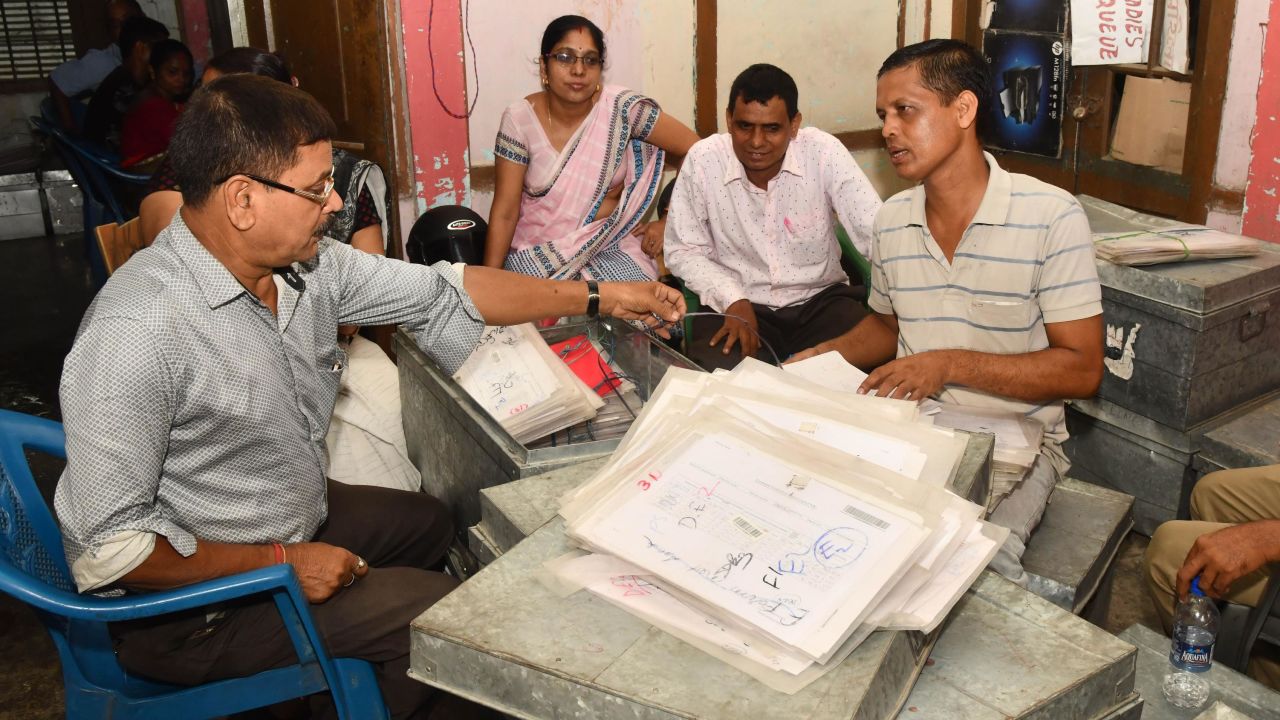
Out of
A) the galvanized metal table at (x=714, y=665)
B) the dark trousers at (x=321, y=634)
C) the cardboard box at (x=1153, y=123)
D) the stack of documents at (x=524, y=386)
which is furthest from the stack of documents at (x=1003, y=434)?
the cardboard box at (x=1153, y=123)

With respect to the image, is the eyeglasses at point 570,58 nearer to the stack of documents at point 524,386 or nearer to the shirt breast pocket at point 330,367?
the stack of documents at point 524,386

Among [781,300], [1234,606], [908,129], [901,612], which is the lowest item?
[1234,606]

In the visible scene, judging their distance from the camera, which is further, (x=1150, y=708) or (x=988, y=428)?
(x=988, y=428)

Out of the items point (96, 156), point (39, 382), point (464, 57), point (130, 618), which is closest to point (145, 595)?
point (130, 618)

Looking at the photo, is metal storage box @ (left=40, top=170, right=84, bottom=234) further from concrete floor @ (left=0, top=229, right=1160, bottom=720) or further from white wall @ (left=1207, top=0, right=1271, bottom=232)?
white wall @ (left=1207, top=0, right=1271, bottom=232)

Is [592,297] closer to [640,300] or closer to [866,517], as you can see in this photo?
[640,300]

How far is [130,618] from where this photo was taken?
184cm

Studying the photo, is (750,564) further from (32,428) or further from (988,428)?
(32,428)

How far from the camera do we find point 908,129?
257 cm

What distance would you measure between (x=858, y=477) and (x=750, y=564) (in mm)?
218

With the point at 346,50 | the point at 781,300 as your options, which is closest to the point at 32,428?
the point at 781,300

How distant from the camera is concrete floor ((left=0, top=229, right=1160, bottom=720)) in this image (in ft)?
9.45

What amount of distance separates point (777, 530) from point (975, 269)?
53.7 inches

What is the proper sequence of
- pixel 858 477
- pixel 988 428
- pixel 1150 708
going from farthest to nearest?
pixel 988 428, pixel 1150 708, pixel 858 477
